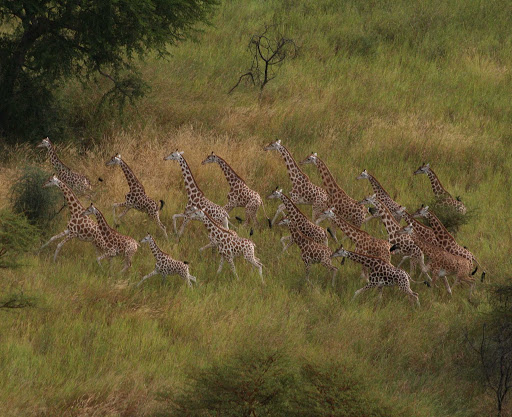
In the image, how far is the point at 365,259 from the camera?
11.5m

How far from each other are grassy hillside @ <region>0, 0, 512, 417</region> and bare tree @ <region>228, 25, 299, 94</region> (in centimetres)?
34

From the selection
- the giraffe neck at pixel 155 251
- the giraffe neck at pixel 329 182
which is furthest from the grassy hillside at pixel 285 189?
the giraffe neck at pixel 329 182

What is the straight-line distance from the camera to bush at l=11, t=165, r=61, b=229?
12852 millimetres

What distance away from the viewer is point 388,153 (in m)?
17.0

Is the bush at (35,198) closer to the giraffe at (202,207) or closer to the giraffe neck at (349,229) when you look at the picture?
the giraffe at (202,207)

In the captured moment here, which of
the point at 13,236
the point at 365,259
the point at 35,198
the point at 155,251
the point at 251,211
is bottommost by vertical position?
the point at 251,211

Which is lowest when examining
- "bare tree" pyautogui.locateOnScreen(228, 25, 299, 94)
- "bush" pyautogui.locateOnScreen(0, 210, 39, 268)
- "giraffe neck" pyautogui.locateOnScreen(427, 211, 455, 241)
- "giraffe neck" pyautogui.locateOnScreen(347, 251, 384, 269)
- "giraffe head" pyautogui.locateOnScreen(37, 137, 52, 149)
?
"bare tree" pyautogui.locateOnScreen(228, 25, 299, 94)

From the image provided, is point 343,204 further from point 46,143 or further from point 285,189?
point 46,143

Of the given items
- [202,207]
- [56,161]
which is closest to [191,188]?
[202,207]

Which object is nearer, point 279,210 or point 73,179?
point 279,210

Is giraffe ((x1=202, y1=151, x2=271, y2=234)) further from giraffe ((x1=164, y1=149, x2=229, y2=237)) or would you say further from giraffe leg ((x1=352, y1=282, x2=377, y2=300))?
giraffe leg ((x1=352, y1=282, x2=377, y2=300))

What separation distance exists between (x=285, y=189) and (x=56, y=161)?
167 inches

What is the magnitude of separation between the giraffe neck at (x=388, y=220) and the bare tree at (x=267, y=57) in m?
7.29

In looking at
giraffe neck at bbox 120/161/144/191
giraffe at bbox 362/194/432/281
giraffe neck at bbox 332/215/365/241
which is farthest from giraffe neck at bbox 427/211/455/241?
giraffe neck at bbox 120/161/144/191
